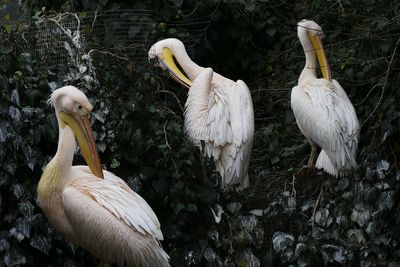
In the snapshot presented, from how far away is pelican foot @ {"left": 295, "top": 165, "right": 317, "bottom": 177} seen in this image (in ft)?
26.4

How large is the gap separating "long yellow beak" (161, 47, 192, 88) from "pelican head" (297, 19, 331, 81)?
0.98m

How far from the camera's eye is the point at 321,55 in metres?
8.49

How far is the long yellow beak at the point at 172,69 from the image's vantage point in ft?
27.8

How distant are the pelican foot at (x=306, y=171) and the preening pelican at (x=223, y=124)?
1.53 feet

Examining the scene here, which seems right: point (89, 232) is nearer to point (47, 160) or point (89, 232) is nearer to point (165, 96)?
point (47, 160)

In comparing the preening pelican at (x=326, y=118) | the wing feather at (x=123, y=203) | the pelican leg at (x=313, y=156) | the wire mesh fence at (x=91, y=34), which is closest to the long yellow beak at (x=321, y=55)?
the preening pelican at (x=326, y=118)

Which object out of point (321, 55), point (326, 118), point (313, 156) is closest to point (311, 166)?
point (313, 156)

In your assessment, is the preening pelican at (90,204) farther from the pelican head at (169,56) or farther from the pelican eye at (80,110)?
the pelican head at (169,56)

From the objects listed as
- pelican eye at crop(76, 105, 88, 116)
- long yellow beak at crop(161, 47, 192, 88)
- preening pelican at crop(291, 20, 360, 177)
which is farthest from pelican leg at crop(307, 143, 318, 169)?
pelican eye at crop(76, 105, 88, 116)

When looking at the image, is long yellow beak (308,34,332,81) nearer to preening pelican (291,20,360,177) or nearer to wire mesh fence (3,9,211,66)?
preening pelican (291,20,360,177)

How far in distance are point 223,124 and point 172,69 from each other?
42.4 inches

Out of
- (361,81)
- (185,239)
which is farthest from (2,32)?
(361,81)

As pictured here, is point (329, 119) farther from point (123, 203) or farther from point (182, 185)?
point (123, 203)

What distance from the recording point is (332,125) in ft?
25.8
